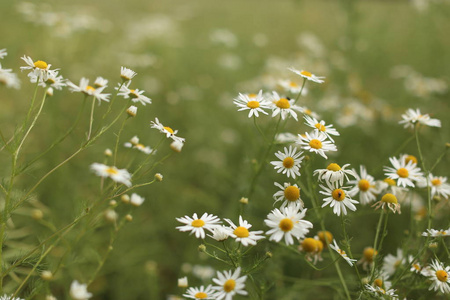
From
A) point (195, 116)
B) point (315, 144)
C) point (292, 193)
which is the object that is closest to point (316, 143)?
point (315, 144)

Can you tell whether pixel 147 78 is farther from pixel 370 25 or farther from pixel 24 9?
pixel 370 25

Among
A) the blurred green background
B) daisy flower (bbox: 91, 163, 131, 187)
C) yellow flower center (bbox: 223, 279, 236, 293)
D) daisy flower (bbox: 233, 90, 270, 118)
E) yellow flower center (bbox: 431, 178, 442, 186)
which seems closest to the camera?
daisy flower (bbox: 91, 163, 131, 187)

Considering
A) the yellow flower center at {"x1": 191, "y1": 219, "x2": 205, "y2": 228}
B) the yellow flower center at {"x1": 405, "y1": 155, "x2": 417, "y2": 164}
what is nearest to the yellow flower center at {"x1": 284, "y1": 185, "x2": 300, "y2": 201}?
the yellow flower center at {"x1": 191, "y1": 219, "x2": 205, "y2": 228}

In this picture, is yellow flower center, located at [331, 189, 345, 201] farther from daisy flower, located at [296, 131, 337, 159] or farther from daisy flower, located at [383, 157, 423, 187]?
daisy flower, located at [383, 157, 423, 187]

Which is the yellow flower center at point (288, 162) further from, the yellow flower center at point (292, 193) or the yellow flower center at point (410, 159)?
the yellow flower center at point (410, 159)

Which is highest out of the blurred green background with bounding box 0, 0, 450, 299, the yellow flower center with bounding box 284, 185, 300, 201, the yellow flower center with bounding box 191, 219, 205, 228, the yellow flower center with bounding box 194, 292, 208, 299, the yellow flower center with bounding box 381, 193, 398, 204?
the yellow flower center with bounding box 284, 185, 300, 201

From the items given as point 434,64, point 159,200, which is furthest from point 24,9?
point 434,64

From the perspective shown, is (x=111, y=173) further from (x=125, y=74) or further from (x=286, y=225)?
(x=286, y=225)
